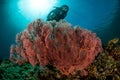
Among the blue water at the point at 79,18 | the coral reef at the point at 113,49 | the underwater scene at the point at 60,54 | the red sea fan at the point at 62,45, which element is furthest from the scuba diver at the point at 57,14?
the red sea fan at the point at 62,45

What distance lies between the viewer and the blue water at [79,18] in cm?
1330

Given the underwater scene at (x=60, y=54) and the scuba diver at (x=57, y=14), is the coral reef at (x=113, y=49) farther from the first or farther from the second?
the scuba diver at (x=57, y=14)

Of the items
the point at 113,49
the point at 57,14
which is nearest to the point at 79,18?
the point at 57,14

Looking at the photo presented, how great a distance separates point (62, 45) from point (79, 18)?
1494 cm

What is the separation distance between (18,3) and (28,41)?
8133 millimetres

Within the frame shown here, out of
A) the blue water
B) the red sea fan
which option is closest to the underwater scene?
the red sea fan

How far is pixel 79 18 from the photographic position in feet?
63.1

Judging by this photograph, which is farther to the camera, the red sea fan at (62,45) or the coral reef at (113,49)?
the coral reef at (113,49)

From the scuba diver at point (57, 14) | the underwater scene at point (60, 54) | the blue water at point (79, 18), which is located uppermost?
the blue water at point (79, 18)

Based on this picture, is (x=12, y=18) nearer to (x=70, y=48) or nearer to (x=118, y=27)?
(x=70, y=48)

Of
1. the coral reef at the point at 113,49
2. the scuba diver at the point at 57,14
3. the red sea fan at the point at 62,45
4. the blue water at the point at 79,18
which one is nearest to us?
the red sea fan at the point at 62,45

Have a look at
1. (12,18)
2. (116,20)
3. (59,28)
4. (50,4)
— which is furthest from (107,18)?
(59,28)

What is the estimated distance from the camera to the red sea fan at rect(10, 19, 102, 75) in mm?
4695

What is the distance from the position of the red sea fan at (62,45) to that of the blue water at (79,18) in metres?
7.18
